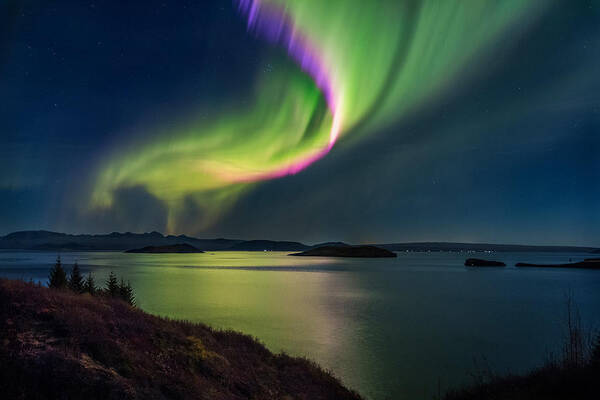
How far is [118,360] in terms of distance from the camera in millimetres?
10820

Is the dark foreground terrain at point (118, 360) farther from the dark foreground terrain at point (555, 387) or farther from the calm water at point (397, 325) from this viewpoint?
the calm water at point (397, 325)

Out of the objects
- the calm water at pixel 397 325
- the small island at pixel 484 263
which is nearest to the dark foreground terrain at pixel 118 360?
the calm water at pixel 397 325

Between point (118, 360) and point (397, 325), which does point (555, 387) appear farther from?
point (397, 325)

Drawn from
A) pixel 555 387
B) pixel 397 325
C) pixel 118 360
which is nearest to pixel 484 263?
pixel 397 325

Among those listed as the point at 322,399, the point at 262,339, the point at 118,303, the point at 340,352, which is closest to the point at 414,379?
the point at 340,352

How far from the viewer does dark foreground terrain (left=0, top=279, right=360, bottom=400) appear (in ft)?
29.0

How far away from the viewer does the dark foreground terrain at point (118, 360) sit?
8.84 m

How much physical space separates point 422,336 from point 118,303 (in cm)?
2583

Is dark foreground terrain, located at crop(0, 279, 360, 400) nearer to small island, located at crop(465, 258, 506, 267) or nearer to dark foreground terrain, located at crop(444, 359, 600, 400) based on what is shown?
dark foreground terrain, located at crop(444, 359, 600, 400)

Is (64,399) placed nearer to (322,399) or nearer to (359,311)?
(322,399)

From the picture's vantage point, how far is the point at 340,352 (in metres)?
27.0

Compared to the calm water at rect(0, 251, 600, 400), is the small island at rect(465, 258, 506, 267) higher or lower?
lower

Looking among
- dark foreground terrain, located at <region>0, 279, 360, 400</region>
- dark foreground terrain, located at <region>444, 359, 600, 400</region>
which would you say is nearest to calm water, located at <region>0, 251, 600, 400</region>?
dark foreground terrain, located at <region>444, 359, 600, 400</region>

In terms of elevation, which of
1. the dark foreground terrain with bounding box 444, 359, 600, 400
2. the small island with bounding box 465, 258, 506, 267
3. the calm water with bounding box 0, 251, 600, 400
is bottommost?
the small island with bounding box 465, 258, 506, 267
